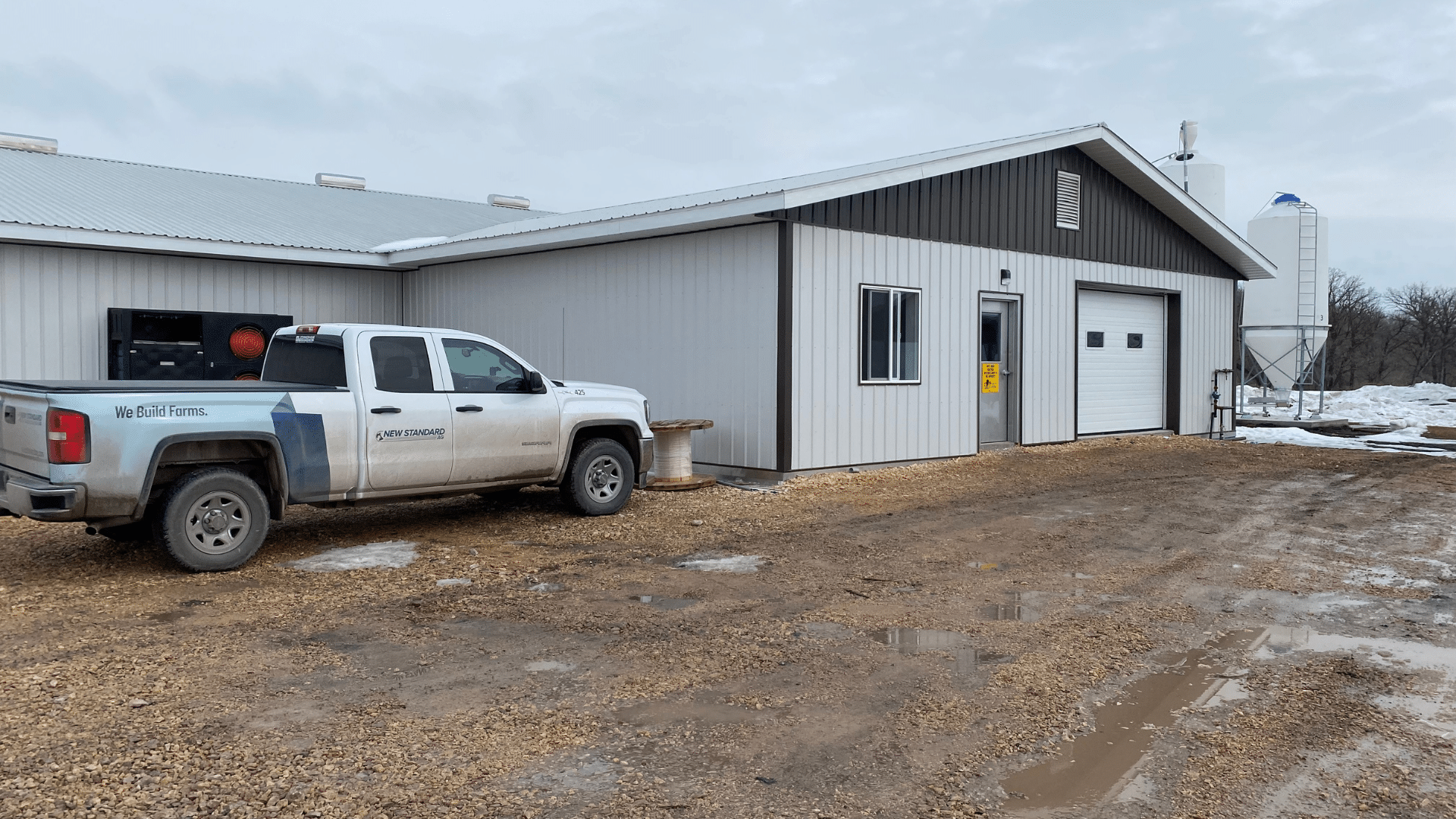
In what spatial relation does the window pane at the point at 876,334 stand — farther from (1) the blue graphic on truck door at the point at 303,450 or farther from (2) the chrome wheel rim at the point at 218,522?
(2) the chrome wheel rim at the point at 218,522

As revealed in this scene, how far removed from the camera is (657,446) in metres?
12.2

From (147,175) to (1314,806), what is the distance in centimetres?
2109

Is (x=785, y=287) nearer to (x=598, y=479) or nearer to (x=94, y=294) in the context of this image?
(x=598, y=479)

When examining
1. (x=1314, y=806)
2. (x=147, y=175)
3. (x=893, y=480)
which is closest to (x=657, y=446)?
(x=893, y=480)

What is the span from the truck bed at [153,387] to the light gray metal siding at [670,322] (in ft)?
18.0

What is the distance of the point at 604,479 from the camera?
10273mm

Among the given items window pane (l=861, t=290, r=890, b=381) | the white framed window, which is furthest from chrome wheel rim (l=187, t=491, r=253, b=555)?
window pane (l=861, t=290, r=890, b=381)

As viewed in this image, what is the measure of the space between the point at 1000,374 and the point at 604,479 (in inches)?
300

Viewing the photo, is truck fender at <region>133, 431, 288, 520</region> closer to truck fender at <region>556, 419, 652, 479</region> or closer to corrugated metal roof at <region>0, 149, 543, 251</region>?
truck fender at <region>556, 419, 652, 479</region>

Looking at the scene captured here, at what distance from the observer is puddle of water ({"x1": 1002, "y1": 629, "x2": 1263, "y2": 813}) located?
3.94 metres

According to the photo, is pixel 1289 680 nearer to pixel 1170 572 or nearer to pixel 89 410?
pixel 1170 572

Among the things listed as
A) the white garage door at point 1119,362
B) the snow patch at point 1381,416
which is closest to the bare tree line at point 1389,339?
the snow patch at point 1381,416

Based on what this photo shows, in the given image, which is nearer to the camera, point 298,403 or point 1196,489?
point 298,403

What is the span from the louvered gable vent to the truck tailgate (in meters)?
13.6
